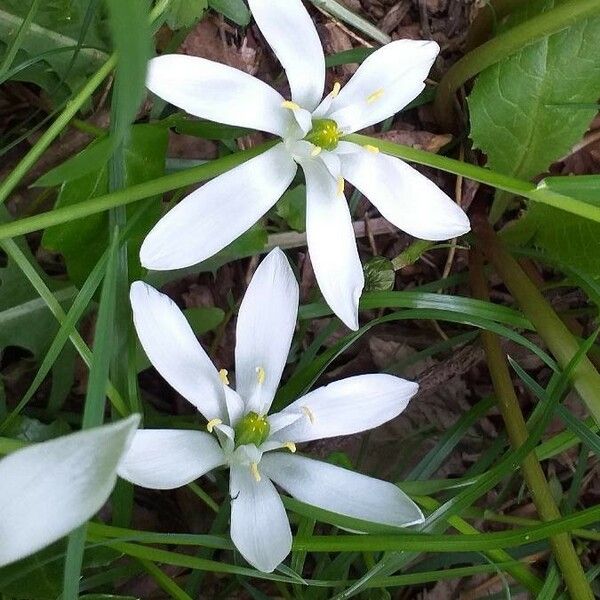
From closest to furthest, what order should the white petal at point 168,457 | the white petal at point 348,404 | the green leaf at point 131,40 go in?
the green leaf at point 131,40 → the white petal at point 168,457 → the white petal at point 348,404

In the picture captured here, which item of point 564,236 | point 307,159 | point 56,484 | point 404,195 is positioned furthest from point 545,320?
point 56,484

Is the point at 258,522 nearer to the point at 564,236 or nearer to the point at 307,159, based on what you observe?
the point at 307,159

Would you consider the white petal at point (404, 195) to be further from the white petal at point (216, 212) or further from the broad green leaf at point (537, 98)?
the broad green leaf at point (537, 98)

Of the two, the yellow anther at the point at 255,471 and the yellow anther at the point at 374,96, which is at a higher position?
the yellow anther at the point at 374,96

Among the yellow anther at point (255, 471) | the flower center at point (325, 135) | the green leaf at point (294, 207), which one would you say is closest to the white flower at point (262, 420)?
the yellow anther at point (255, 471)

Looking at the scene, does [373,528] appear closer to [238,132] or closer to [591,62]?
[238,132]

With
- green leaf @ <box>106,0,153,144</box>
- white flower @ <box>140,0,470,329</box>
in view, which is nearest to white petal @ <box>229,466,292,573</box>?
white flower @ <box>140,0,470,329</box>
